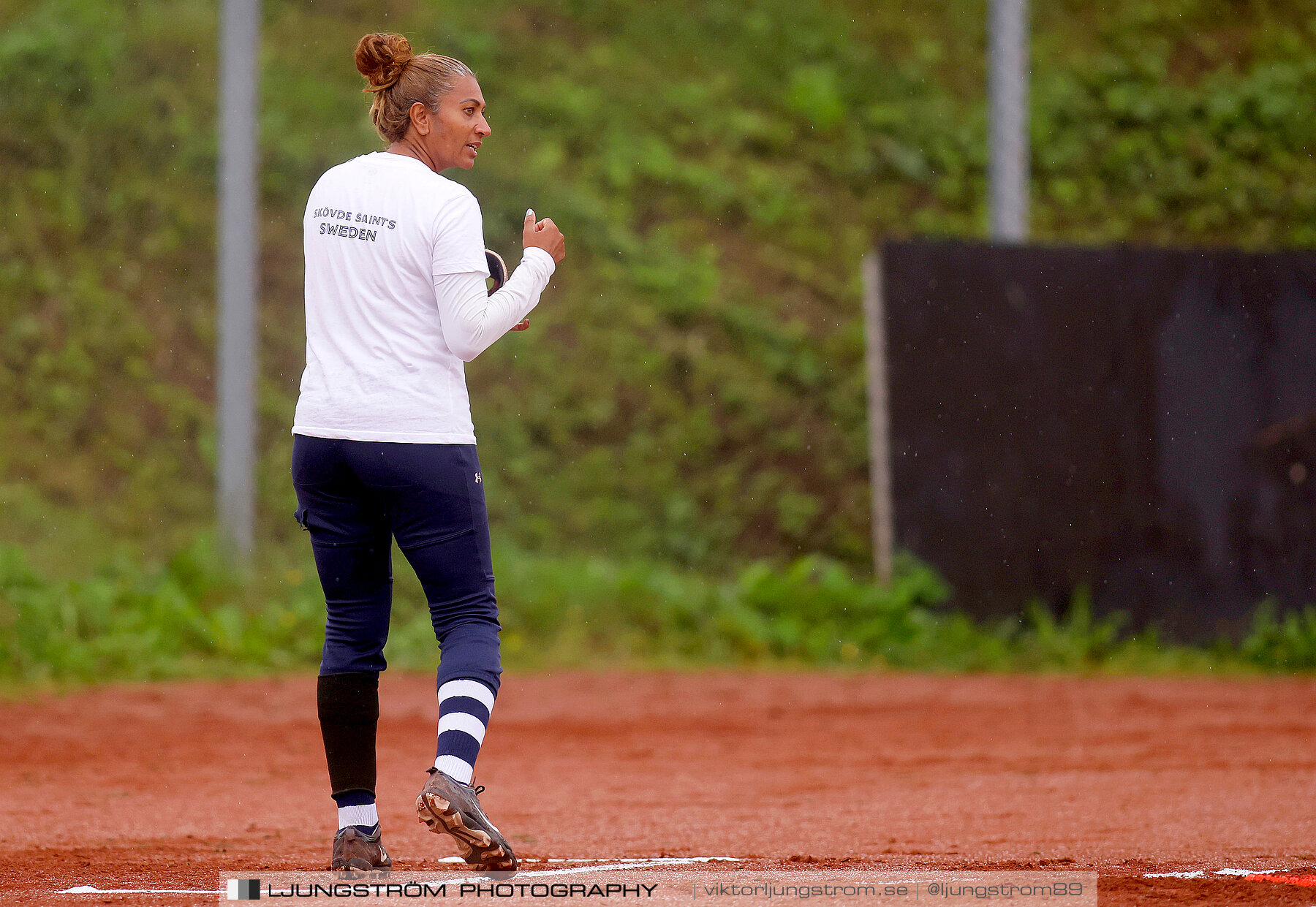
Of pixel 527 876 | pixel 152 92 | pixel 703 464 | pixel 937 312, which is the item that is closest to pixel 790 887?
pixel 527 876

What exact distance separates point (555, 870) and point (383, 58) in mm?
2012

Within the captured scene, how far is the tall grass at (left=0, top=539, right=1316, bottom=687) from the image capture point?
370 inches

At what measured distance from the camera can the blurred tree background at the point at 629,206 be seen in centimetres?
1220

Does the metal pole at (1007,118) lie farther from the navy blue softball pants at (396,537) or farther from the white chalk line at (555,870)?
the navy blue softball pants at (396,537)

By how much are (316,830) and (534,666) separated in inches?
180

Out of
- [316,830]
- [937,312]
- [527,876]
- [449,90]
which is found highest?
[449,90]

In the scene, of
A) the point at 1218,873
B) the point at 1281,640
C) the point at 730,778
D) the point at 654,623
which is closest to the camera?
the point at 1218,873

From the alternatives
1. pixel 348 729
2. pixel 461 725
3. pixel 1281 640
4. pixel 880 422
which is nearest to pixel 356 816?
pixel 348 729

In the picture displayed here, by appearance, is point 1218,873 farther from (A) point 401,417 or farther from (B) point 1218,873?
(A) point 401,417

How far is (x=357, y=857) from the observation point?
376 centimetres

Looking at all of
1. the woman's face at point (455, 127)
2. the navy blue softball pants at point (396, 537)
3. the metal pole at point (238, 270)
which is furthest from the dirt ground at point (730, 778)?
the metal pole at point (238, 270)

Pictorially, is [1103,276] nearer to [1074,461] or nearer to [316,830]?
[1074,461]

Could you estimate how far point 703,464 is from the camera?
1234cm

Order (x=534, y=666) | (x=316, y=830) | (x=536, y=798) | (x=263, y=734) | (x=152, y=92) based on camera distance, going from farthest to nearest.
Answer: (x=152, y=92) → (x=534, y=666) → (x=263, y=734) → (x=536, y=798) → (x=316, y=830)
